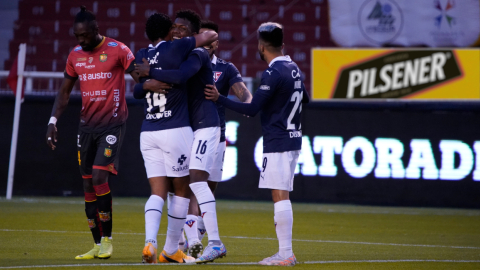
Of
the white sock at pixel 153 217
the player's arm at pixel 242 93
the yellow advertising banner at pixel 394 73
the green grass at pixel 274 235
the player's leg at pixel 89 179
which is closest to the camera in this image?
the white sock at pixel 153 217

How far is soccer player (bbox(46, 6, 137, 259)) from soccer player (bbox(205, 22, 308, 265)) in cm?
103

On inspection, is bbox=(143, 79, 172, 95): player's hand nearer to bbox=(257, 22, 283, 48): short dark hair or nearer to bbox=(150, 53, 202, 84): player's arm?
bbox=(150, 53, 202, 84): player's arm

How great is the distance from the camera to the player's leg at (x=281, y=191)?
575 cm

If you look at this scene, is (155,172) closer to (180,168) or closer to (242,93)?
(180,168)

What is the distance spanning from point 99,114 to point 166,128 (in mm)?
924

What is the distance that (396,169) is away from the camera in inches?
500

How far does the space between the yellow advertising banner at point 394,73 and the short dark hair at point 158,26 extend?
9.29m

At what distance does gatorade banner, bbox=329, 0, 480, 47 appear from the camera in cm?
1573

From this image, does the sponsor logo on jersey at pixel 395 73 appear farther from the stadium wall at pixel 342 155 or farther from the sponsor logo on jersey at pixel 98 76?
the sponsor logo on jersey at pixel 98 76

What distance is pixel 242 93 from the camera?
661 cm

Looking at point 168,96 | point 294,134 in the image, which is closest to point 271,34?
point 294,134

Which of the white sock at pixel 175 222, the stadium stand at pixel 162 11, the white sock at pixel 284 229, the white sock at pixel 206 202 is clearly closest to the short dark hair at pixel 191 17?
the white sock at pixel 206 202

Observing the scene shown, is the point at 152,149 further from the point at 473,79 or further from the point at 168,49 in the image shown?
the point at 473,79

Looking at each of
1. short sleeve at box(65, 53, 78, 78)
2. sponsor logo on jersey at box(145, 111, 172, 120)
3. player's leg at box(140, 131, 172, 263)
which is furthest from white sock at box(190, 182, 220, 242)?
short sleeve at box(65, 53, 78, 78)
